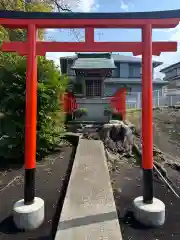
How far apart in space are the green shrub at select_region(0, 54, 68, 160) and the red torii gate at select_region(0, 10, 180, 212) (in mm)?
2708

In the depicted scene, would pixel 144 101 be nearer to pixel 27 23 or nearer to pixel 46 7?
pixel 27 23

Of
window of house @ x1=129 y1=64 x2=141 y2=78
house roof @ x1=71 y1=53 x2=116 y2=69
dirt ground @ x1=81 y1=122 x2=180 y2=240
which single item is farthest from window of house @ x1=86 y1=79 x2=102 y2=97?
window of house @ x1=129 y1=64 x2=141 y2=78

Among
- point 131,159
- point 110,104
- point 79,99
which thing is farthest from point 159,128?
point 131,159

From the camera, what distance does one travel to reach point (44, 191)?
472 centimetres

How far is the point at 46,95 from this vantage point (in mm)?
6469

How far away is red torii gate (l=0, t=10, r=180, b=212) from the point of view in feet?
11.9

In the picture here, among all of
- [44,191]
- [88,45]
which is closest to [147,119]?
[88,45]

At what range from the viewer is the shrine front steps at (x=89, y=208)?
2826 mm

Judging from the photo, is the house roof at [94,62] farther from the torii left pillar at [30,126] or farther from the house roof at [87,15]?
the torii left pillar at [30,126]

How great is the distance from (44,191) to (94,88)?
9383mm

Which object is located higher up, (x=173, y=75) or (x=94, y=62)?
(x=173, y=75)

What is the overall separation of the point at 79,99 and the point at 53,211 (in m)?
9.83

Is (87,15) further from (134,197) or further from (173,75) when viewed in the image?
(173,75)

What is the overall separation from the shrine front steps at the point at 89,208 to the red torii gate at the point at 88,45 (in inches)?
26.8
